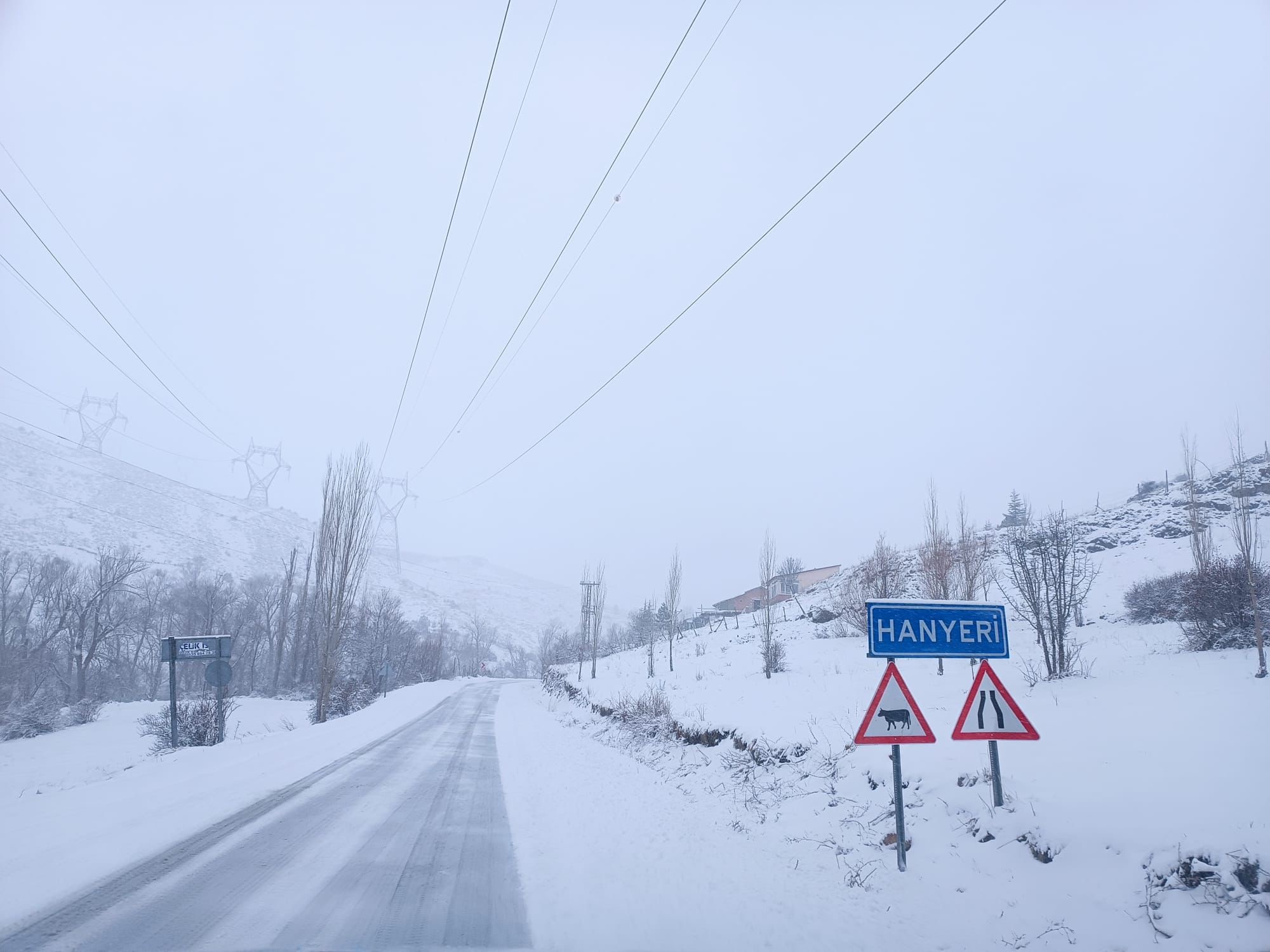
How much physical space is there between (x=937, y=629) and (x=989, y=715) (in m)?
0.84

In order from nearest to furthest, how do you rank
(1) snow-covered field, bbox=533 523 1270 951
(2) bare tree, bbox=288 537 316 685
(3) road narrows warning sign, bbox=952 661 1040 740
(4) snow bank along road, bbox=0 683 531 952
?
(4) snow bank along road, bbox=0 683 531 952 < (1) snow-covered field, bbox=533 523 1270 951 < (3) road narrows warning sign, bbox=952 661 1040 740 < (2) bare tree, bbox=288 537 316 685

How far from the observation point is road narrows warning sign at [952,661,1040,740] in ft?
19.9

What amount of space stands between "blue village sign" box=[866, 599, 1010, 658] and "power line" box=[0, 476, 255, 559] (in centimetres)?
10037

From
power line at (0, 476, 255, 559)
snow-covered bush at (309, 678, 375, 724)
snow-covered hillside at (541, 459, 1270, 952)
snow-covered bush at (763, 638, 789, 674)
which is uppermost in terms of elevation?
power line at (0, 476, 255, 559)

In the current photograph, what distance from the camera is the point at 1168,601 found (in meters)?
19.0

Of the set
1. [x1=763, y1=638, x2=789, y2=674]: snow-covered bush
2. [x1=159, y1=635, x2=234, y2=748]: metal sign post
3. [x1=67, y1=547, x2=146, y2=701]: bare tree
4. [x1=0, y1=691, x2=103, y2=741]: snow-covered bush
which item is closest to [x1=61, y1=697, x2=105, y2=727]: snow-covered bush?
[x1=0, y1=691, x2=103, y2=741]: snow-covered bush

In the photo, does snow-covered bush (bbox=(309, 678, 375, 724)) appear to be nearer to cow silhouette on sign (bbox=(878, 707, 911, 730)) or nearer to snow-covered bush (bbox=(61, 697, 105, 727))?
snow-covered bush (bbox=(61, 697, 105, 727))

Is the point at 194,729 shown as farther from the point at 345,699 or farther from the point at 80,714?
the point at 80,714

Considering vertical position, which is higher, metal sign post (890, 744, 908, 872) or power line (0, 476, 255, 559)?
power line (0, 476, 255, 559)

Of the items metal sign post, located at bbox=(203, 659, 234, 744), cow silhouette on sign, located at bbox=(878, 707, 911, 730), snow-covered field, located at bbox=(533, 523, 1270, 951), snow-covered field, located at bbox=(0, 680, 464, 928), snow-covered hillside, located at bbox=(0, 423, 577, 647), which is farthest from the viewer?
snow-covered hillside, located at bbox=(0, 423, 577, 647)

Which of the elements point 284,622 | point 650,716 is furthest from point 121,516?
point 650,716

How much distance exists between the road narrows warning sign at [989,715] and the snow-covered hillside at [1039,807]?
73 centimetres

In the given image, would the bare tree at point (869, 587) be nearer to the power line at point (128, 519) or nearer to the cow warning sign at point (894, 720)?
the cow warning sign at point (894, 720)

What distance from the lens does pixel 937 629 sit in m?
6.50
